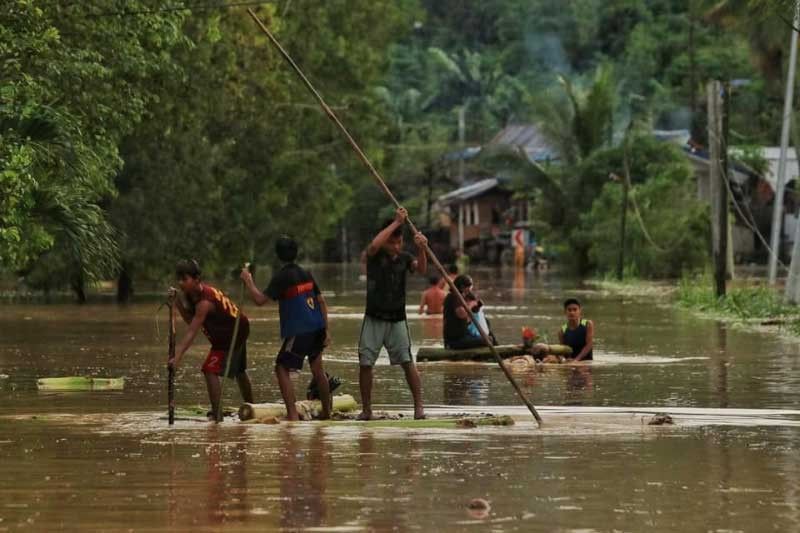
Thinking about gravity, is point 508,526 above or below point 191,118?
below

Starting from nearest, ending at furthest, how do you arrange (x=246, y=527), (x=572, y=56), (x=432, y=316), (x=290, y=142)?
(x=246, y=527), (x=432, y=316), (x=290, y=142), (x=572, y=56)

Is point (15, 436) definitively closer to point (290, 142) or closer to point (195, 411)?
point (195, 411)

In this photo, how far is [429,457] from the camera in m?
12.2

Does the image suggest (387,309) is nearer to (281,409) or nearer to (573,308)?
(281,409)

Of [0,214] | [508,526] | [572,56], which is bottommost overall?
[508,526]

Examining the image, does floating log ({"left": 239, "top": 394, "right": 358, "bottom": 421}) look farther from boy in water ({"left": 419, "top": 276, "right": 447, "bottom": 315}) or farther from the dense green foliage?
boy in water ({"left": 419, "top": 276, "right": 447, "bottom": 315})

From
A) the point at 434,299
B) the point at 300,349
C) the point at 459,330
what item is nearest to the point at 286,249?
the point at 300,349

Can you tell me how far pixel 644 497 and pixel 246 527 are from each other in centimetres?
233

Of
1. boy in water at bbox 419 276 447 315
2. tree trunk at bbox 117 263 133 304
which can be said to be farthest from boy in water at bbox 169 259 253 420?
tree trunk at bbox 117 263 133 304

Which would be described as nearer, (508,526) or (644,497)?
(508,526)

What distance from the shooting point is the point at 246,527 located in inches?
367

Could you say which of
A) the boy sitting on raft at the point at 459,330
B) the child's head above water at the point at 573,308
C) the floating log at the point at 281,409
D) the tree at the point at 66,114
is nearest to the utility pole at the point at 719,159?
the tree at the point at 66,114

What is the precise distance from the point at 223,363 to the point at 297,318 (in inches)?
28.6

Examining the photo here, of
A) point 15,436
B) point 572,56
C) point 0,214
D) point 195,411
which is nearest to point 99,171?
point 0,214
